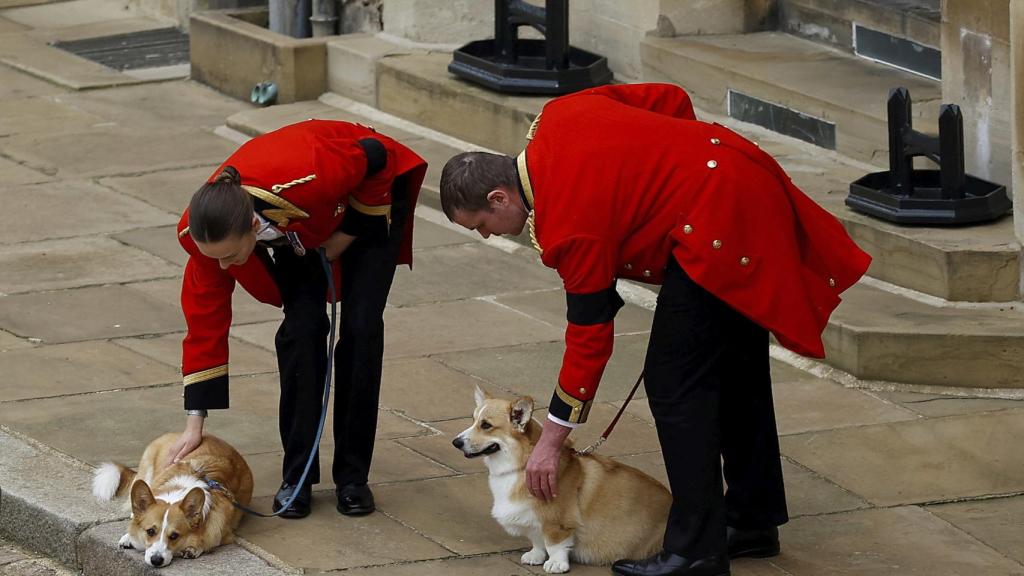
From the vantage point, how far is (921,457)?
262 inches

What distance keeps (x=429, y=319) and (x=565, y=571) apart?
9.93 feet

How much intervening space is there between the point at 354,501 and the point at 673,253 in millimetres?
1505

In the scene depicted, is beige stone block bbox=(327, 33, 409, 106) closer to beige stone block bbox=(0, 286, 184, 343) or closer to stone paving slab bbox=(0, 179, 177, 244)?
stone paving slab bbox=(0, 179, 177, 244)

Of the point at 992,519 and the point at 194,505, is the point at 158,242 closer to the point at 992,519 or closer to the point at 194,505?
the point at 194,505

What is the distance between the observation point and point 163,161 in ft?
36.2

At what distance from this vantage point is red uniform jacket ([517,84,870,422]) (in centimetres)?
500

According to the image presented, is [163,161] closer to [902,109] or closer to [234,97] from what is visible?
[234,97]

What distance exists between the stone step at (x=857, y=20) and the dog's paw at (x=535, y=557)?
15.7ft

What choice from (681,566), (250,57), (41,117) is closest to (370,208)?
(681,566)

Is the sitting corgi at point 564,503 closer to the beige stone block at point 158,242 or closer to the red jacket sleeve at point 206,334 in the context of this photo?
the red jacket sleeve at point 206,334

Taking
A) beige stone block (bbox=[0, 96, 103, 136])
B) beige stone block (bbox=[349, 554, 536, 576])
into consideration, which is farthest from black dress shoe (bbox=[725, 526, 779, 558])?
beige stone block (bbox=[0, 96, 103, 136])

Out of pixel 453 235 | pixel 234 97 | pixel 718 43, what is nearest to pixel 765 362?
pixel 453 235

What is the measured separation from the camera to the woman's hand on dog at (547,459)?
5.21 metres

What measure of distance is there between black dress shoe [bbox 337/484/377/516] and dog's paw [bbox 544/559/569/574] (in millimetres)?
738
